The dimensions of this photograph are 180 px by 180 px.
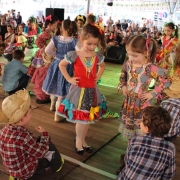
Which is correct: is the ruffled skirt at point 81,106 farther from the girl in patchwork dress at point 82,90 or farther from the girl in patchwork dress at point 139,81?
the girl in patchwork dress at point 139,81

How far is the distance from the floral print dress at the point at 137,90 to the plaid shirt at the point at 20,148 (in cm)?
79

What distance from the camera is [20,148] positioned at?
206cm

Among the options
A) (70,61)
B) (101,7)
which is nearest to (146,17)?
(101,7)

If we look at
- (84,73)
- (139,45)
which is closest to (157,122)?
(139,45)

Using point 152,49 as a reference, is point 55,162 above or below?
below

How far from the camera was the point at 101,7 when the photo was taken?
1239 cm

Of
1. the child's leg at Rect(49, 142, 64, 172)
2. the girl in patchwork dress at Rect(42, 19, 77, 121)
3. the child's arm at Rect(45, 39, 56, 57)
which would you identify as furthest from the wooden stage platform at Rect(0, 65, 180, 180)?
the child's arm at Rect(45, 39, 56, 57)

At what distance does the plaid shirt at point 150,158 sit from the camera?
178cm

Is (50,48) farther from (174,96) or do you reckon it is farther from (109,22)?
(109,22)

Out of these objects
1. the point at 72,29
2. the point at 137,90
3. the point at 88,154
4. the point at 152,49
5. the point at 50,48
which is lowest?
the point at 88,154

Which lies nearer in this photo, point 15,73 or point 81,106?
point 81,106

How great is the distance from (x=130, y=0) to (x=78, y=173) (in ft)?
33.6

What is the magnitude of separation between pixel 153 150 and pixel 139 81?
0.88m

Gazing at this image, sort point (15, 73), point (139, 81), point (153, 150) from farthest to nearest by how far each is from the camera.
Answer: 1. point (15, 73)
2. point (139, 81)
3. point (153, 150)
